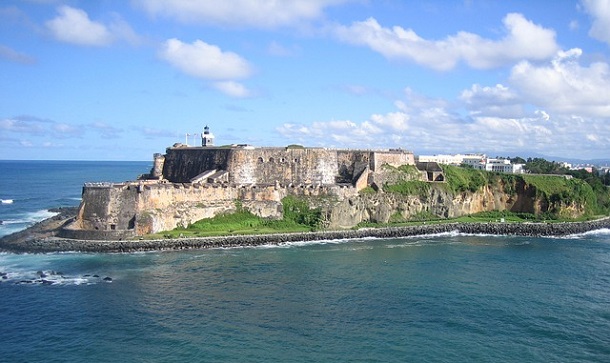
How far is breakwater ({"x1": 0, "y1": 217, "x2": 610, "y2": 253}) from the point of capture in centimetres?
3934

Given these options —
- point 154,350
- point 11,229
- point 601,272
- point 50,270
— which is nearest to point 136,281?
point 50,270

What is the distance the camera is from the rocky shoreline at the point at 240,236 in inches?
1550

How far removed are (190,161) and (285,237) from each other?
18.4 m

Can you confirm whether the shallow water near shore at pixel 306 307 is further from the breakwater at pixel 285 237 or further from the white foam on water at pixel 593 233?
the white foam on water at pixel 593 233

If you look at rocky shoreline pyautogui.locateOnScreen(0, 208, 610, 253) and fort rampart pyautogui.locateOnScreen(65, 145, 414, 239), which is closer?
rocky shoreline pyautogui.locateOnScreen(0, 208, 610, 253)

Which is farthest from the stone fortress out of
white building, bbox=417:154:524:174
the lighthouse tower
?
white building, bbox=417:154:524:174

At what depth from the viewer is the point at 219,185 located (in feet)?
158

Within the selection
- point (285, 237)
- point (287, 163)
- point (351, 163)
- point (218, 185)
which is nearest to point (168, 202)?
point (218, 185)

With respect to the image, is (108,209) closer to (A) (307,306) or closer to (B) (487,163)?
(A) (307,306)

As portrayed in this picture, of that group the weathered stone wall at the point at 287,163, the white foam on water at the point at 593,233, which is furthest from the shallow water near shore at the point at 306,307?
the weathered stone wall at the point at 287,163

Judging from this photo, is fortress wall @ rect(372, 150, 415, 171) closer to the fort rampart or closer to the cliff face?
the fort rampart

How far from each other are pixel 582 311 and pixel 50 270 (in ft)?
95.7

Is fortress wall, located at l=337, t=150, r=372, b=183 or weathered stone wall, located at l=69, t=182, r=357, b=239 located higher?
fortress wall, located at l=337, t=150, r=372, b=183

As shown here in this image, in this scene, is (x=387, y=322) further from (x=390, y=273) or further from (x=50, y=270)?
(x=50, y=270)
